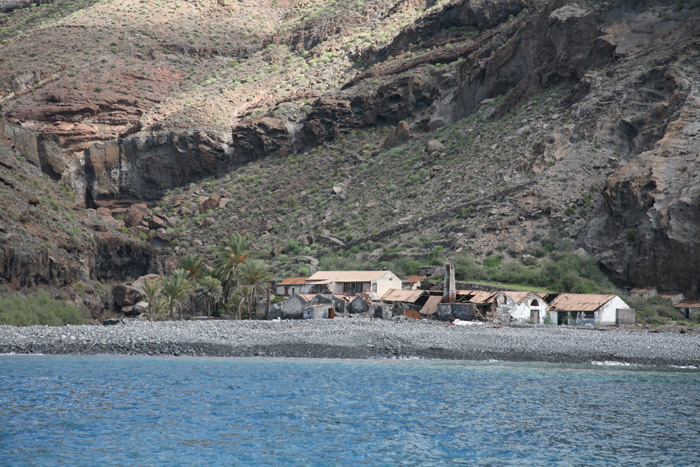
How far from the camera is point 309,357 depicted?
1275 inches

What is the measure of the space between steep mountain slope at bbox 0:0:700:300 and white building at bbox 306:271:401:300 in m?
5.86

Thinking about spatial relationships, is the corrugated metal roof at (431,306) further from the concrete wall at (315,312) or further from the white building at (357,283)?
the concrete wall at (315,312)

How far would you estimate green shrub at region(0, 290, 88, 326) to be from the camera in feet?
132

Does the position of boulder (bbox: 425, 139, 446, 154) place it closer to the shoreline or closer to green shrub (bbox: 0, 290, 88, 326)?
the shoreline

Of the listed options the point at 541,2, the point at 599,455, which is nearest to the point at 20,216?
the point at 599,455

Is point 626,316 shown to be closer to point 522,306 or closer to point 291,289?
point 522,306

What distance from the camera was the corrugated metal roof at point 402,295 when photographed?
157 ft

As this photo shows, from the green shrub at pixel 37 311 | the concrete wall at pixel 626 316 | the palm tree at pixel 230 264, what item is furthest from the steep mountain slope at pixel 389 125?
the green shrub at pixel 37 311

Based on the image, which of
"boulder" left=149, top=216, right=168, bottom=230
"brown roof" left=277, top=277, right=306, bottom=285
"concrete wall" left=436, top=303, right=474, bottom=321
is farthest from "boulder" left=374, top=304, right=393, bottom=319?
"boulder" left=149, top=216, right=168, bottom=230

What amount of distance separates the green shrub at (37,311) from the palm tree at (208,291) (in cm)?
946

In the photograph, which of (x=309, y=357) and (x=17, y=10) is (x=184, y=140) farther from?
(x=17, y=10)

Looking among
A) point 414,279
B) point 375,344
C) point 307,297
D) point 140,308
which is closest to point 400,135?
point 414,279

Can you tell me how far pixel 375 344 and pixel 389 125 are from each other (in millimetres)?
55283

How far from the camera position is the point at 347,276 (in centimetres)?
5234
